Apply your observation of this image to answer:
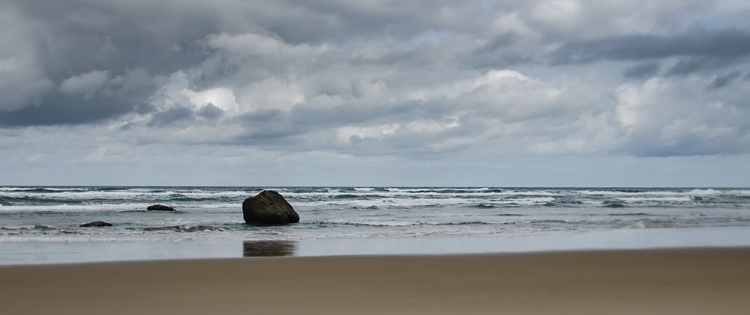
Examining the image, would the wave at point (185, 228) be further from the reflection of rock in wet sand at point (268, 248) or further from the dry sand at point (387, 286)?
the dry sand at point (387, 286)

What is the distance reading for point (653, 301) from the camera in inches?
273

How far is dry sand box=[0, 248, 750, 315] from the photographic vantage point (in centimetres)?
662

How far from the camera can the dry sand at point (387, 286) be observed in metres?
6.62

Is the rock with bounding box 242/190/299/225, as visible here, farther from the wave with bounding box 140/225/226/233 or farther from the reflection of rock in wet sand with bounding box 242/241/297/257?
the reflection of rock in wet sand with bounding box 242/241/297/257

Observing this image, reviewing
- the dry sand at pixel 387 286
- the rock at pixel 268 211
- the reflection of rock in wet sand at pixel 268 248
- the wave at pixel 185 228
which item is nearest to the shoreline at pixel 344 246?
the reflection of rock in wet sand at pixel 268 248

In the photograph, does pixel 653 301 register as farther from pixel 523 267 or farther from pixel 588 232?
pixel 588 232

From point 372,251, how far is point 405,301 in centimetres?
584

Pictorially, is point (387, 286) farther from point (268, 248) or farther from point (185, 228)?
point (185, 228)

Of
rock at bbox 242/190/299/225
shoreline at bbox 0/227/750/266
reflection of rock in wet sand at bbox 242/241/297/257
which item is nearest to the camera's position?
shoreline at bbox 0/227/750/266

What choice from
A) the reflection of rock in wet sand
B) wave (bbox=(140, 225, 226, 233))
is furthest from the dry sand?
wave (bbox=(140, 225, 226, 233))

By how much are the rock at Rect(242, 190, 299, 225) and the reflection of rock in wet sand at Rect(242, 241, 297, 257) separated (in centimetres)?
622

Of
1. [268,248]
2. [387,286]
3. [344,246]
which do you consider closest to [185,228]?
[268,248]

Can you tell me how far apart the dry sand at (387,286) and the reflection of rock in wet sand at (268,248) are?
133 centimetres

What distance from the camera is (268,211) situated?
21375mm
